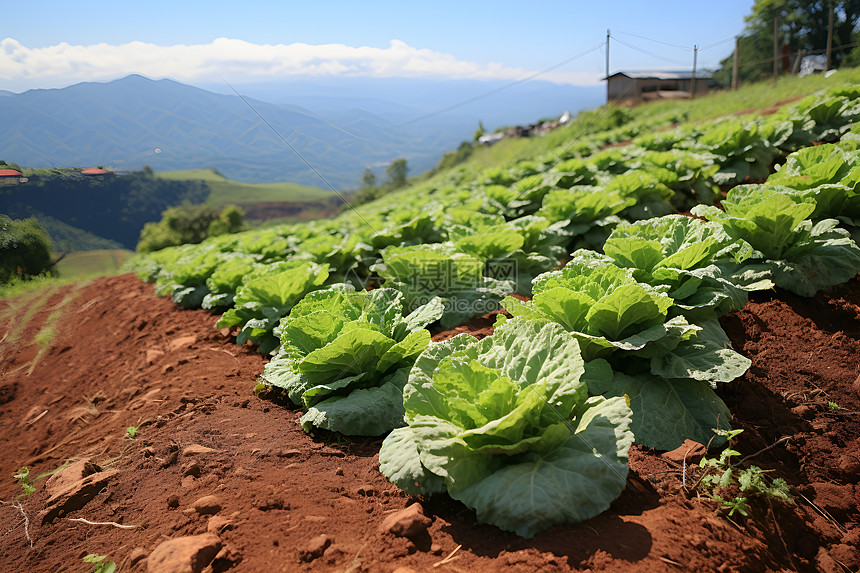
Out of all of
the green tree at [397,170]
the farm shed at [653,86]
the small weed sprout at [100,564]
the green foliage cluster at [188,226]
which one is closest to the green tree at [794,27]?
the farm shed at [653,86]

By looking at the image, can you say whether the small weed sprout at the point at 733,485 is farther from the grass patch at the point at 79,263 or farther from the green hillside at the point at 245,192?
the green hillside at the point at 245,192

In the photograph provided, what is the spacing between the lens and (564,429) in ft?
7.53

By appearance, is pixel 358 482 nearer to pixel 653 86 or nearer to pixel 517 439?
pixel 517 439

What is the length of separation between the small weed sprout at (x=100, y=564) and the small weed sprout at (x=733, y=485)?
2.90m

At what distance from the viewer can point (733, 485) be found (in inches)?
88.7

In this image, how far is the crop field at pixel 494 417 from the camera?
2.09 meters

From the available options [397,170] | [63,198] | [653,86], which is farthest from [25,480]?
[653,86]

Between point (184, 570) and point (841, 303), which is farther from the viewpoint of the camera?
point (841, 303)

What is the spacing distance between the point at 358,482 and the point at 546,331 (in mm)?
1426

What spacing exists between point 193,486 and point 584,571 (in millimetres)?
2191

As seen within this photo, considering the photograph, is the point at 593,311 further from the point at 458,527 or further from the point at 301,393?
the point at 301,393

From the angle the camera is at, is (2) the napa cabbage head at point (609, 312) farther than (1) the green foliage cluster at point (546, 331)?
Yes

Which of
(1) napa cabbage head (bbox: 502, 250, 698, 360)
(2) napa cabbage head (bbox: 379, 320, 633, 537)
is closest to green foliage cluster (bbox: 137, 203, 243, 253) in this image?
(1) napa cabbage head (bbox: 502, 250, 698, 360)

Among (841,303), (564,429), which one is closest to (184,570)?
(564,429)
